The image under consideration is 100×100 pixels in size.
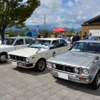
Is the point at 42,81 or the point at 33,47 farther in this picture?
the point at 33,47

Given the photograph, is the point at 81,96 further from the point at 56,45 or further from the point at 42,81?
the point at 56,45

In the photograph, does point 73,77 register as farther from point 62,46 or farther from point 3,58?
point 3,58

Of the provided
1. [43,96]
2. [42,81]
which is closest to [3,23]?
[42,81]

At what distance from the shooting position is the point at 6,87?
5070 mm

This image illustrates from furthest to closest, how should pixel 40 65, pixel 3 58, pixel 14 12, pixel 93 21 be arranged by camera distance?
1. pixel 93 21
2. pixel 14 12
3. pixel 3 58
4. pixel 40 65

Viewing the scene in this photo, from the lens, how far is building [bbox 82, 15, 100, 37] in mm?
20297

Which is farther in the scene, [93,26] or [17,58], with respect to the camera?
[93,26]

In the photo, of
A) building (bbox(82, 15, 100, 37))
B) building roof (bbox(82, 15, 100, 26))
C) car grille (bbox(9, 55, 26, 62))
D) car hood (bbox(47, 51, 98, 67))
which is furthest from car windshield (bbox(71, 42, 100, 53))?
building roof (bbox(82, 15, 100, 26))

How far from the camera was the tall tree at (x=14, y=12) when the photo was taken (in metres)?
11.5

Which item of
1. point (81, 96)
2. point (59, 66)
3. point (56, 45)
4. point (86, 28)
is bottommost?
point (81, 96)

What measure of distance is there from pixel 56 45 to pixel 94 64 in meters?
3.41

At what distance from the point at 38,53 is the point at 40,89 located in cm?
208

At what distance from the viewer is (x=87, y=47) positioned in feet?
19.6

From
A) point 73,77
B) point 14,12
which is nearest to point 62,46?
point 73,77
